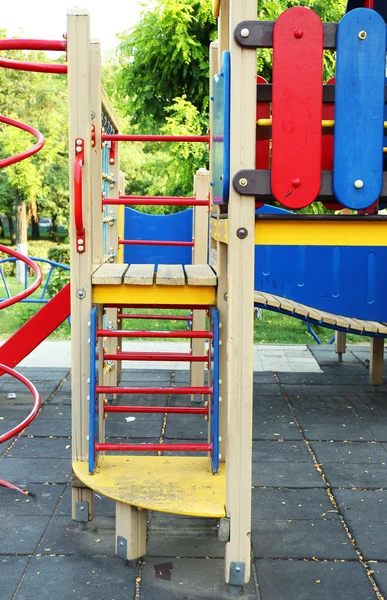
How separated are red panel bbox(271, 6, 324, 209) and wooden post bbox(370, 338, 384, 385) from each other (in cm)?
396

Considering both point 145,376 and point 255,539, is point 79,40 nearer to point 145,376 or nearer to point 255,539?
point 255,539

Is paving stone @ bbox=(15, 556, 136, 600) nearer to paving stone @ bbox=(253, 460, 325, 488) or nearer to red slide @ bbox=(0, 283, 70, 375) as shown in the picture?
paving stone @ bbox=(253, 460, 325, 488)

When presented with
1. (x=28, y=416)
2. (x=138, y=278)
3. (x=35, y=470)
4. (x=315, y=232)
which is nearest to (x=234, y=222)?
(x=315, y=232)

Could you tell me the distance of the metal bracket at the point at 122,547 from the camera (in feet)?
10.2

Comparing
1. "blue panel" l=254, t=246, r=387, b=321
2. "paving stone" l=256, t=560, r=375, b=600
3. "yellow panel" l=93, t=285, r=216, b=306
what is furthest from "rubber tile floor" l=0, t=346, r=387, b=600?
"blue panel" l=254, t=246, r=387, b=321

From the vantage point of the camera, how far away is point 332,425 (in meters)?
5.27

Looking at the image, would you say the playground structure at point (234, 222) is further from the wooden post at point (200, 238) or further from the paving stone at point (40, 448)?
the wooden post at point (200, 238)

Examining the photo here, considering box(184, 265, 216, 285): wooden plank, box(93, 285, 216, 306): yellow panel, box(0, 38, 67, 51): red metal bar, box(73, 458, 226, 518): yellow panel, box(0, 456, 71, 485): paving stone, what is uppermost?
box(0, 38, 67, 51): red metal bar

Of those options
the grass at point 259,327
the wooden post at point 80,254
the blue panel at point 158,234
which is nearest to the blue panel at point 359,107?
the wooden post at point 80,254

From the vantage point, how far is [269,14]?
567 inches

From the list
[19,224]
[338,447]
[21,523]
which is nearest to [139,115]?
[19,224]

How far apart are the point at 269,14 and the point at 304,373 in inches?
388

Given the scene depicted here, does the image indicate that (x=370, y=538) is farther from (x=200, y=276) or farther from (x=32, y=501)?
(x=32, y=501)

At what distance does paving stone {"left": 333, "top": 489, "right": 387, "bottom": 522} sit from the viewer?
365 cm
